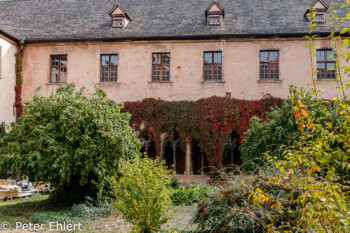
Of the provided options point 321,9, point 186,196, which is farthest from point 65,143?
point 321,9

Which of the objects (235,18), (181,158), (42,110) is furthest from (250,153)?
(235,18)

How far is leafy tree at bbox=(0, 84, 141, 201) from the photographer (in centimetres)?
898

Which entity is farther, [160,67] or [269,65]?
[160,67]

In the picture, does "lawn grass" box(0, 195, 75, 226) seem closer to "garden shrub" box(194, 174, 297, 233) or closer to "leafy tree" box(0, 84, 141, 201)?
"leafy tree" box(0, 84, 141, 201)

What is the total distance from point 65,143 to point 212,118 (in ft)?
27.6

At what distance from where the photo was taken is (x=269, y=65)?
17328 millimetres

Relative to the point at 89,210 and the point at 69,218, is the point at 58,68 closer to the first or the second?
the point at 89,210

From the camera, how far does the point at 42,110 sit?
9758 mm

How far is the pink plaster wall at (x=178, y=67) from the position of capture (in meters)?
17.0

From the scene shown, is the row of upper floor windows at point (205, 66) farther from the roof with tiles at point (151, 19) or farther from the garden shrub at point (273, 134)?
the garden shrub at point (273, 134)

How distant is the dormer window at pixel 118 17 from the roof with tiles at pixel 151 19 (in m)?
0.34

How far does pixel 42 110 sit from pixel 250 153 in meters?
6.94

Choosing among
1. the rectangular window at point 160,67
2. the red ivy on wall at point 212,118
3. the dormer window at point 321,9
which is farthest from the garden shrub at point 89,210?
the dormer window at point 321,9

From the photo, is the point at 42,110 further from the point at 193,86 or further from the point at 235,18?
the point at 235,18
